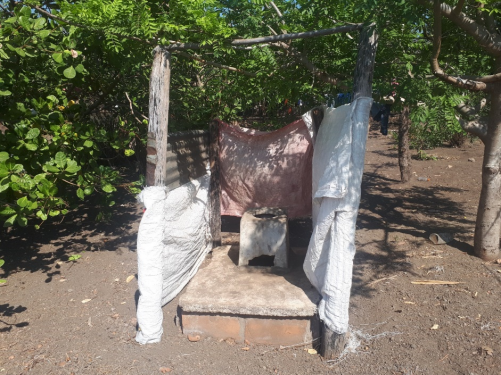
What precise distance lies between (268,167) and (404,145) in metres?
3.91

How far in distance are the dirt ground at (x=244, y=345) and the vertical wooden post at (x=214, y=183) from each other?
113 centimetres

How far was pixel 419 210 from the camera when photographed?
689 centimetres

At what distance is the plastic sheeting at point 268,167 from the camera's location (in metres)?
5.40

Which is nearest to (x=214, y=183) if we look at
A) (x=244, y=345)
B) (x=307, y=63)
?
(x=307, y=63)

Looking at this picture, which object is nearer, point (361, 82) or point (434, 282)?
point (361, 82)

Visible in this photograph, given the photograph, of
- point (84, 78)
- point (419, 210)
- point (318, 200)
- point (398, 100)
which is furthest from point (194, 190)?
point (419, 210)

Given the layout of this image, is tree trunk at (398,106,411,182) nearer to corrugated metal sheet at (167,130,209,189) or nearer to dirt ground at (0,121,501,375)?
dirt ground at (0,121,501,375)

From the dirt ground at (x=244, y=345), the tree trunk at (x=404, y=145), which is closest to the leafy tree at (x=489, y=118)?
the dirt ground at (x=244, y=345)

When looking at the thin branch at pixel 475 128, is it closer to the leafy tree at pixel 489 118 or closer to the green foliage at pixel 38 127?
the leafy tree at pixel 489 118

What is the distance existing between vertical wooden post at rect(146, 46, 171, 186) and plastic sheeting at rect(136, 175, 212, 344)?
0.19 metres

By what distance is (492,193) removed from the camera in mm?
4676

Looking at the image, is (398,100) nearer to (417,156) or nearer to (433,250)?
(433,250)

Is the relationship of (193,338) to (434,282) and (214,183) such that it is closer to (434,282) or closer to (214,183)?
(214,183)

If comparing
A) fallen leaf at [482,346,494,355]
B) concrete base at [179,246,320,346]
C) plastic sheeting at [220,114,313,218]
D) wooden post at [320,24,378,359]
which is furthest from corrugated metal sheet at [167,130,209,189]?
fallen leaf at [482,346,494,355]
